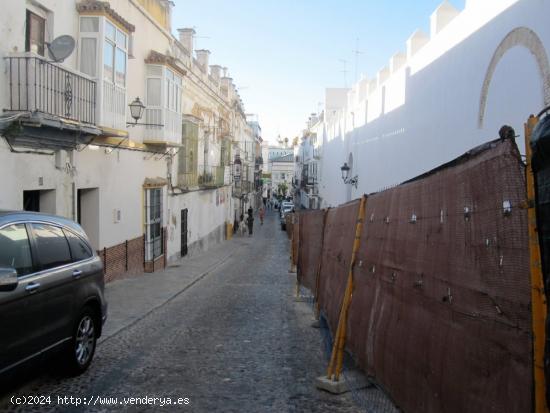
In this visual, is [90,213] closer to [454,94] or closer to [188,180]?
[454,94]

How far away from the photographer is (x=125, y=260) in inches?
590

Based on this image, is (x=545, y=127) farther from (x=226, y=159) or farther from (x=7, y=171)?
(x=226, y=159)

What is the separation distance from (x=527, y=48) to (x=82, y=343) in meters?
6.52

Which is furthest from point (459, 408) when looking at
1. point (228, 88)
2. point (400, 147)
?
point (228, 88)

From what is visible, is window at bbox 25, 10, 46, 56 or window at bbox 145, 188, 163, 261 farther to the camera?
window at bbox 145, 188, 163, 261

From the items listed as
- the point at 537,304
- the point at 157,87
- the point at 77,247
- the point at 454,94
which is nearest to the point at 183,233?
the point at 157,87

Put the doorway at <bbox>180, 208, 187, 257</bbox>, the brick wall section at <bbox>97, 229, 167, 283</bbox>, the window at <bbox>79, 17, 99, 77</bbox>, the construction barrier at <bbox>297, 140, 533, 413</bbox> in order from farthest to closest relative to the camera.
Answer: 1. the doorway at <bbox>180, 208, 187, 257</bbox>
2. the brick wall section at <bbox>97, 229, 167, 283</bbox>
3. the window at <bbox>79, 17, 99, 77</bbox>
4. the construction barrier at <bbox>297, 140, 533, 413</bbox>

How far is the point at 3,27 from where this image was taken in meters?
8.75

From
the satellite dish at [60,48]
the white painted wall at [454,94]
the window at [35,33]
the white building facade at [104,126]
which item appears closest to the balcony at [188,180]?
the white building facade at [104,126]

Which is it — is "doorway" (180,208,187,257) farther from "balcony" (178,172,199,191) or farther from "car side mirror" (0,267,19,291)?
"car side mirror" (0,267,19,291)

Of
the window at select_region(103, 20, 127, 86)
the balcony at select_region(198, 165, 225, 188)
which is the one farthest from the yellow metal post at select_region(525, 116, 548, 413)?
the balcony at select_region(198, 165, 225, 188)

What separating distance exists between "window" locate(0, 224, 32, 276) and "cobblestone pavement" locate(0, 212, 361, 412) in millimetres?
1251

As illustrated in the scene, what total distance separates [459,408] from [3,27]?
28.9 feet

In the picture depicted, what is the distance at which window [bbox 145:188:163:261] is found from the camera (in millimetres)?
16844
